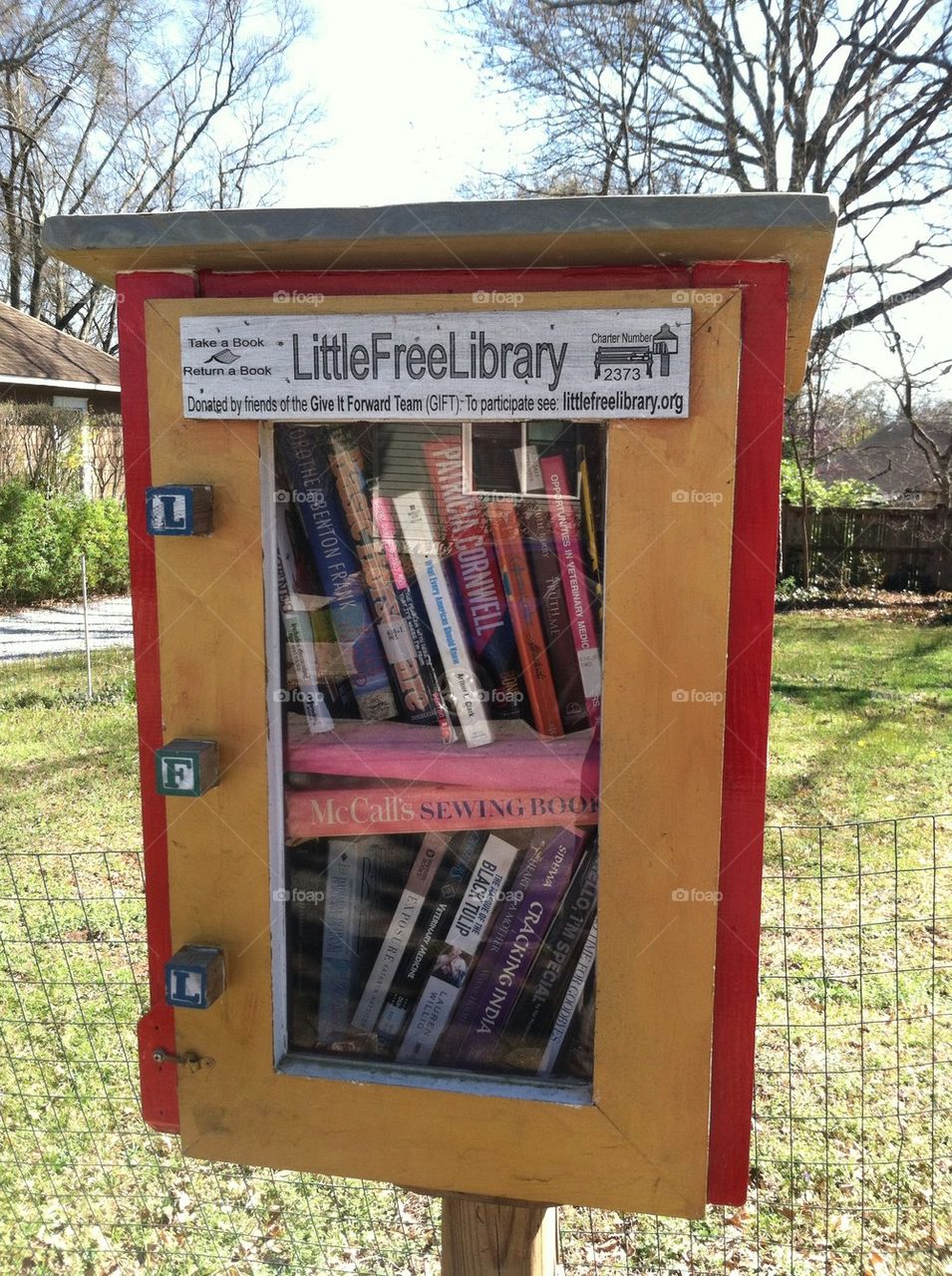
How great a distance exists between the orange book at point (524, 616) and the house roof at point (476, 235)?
388mm

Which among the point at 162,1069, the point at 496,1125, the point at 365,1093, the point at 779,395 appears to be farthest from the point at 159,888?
the point at 779,395

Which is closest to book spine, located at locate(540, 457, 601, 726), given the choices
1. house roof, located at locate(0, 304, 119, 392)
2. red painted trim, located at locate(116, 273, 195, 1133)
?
red painted trim, located at locate(116, 273, 195, 1133)

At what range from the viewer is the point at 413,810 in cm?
148

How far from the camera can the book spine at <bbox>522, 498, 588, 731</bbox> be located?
59.3 inches

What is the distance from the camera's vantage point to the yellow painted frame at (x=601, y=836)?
1.26m

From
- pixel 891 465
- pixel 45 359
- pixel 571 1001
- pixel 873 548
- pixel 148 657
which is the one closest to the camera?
pixel 148 657

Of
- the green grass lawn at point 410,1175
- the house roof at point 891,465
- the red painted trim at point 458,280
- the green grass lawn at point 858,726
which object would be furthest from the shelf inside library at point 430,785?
the house roof at point 891,465

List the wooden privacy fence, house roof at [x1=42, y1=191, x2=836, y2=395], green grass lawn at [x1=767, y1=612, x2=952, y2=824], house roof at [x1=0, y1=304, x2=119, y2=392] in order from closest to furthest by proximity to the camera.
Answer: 1. house roof at [x1=42, y1=191, x2=836, y2=395]
2. green grass lawn at [x1=767, y1=612, x2=952, y2=824]
3. house roof at [x1=0, y1=304, x2=119, y2=392]
4. the wooden privacy fence

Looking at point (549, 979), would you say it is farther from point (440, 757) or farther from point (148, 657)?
point (148, 657)

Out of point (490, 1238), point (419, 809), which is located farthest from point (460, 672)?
point (490, 1238)

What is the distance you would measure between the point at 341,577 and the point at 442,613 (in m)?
0.16

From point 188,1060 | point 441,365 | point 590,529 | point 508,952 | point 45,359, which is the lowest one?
point 188,1060

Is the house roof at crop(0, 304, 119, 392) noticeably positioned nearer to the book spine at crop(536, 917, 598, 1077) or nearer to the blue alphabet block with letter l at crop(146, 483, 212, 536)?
the blue alphabet block with letter l at crop(146, 483, 212, 536)

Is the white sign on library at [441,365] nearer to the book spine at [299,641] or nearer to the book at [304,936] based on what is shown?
→ the book spine at [299,641]
